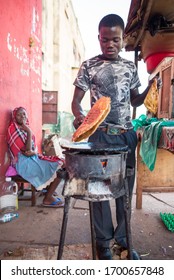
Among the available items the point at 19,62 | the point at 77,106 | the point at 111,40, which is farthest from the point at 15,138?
the point at 111,40

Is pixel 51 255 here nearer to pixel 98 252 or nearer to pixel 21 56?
pixel 98 252

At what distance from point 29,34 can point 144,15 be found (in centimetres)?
238

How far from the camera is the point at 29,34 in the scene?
4410mm

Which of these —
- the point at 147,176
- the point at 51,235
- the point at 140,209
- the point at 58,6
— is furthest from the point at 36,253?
the point at 58,6

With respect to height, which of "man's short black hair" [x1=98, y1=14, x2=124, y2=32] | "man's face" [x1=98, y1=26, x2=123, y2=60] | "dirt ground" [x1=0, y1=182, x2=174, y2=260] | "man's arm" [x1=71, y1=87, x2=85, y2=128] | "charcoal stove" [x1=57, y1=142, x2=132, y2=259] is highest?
"man's short black hair" [x1=98, y1=14, x2=124, y2=32]

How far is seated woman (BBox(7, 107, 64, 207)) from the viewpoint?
10.9 feet

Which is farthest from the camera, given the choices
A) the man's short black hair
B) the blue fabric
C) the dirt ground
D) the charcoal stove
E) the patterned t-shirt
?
the blue fabric

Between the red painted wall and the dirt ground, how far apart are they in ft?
2.65

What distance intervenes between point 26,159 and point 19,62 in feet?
5.60

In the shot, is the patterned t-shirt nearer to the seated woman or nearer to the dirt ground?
the dirt ground

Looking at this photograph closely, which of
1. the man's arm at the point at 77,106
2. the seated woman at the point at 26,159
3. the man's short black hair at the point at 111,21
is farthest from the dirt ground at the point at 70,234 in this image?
the man's short black hair at the point at 111,21

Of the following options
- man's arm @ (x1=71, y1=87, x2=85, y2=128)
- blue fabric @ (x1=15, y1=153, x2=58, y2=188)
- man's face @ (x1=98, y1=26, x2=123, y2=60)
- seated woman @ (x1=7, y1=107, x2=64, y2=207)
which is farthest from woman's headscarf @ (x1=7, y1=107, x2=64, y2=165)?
man's face @ (x1=98, y1=26, x2=123, y2=60)

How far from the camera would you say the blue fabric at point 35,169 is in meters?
3.30

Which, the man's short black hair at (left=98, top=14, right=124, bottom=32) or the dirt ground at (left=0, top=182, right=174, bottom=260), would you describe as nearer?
the man's short black hair at (left=98, top=14, right=124, bottom=32)
